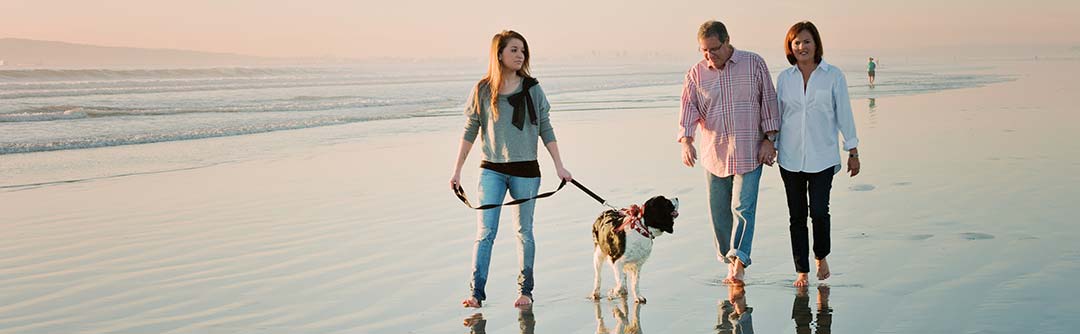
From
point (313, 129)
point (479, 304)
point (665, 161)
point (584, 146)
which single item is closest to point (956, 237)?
point (479, 304)

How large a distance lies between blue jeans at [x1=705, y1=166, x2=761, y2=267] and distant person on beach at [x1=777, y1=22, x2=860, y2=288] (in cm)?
24

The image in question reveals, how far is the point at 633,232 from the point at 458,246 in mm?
2130

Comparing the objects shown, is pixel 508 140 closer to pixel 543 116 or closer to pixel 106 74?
pixel 543 116

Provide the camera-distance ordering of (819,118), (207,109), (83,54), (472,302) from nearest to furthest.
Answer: (472,302) → (819,118) → (207,109) → (83,54)

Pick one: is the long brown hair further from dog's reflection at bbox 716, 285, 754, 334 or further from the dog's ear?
dog's reflection at bbox 716, 285, 754, 334

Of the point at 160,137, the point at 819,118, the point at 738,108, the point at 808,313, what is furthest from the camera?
the point at 160,137

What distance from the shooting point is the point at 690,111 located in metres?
5.83

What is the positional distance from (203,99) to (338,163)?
788 inches

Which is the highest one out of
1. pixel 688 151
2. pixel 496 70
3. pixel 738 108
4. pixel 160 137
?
pixel 160 137

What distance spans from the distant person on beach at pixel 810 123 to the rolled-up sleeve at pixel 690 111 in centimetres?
46

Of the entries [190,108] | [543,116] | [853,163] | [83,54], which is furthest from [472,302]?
[83,54]

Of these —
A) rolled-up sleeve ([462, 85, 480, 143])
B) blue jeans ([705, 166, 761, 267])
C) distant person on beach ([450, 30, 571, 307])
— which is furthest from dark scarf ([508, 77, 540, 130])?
blue jeans ([705, 166, 761, 267])

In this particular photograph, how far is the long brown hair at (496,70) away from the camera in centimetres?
519

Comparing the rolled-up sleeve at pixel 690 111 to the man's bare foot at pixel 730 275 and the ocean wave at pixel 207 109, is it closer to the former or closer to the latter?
the man's bare foot at pixel 730 275
